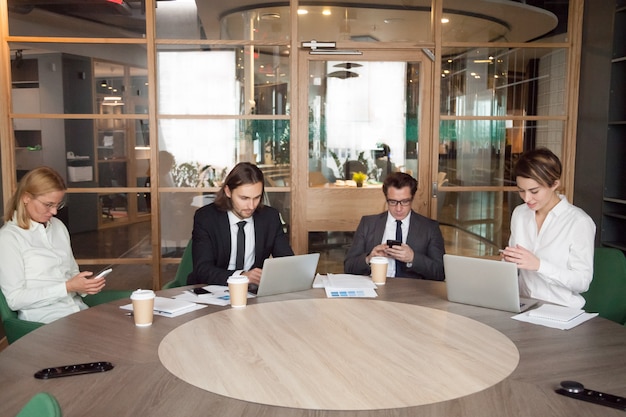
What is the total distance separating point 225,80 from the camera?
4.86 metres

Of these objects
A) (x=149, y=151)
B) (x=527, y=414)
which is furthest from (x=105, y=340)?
(x=149, y=151)

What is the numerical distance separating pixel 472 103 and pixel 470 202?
793mm

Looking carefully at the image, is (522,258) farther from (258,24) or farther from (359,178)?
(258,24)

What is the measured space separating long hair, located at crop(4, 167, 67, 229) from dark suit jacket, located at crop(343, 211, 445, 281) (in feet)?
5.27

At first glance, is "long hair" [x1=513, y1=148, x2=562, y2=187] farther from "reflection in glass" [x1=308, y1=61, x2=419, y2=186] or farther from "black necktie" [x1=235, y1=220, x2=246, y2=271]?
"reflection in glass" [x1=308, y1=61, x2=419, y2=186]

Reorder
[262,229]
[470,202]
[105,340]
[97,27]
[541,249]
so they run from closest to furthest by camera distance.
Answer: [105,340] < [541,249] < [262,229] < [97,27] < [470,202]

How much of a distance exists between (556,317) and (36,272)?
7.41 ft

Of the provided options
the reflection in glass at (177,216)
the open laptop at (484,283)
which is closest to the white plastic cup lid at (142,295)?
the open laptop at (484,283)

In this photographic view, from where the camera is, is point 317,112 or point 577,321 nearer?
point 577,321

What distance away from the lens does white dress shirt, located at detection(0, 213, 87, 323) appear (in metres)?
2.75

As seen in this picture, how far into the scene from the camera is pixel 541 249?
3006 millimetres

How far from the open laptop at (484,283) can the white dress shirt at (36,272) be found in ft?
5.57

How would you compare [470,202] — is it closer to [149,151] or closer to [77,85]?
[149,151]

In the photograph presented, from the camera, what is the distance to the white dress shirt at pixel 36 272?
2.75 meters
